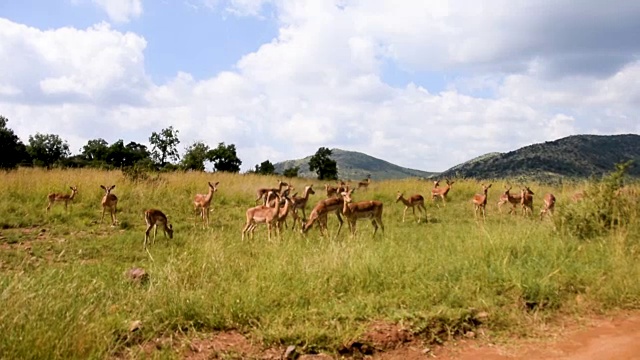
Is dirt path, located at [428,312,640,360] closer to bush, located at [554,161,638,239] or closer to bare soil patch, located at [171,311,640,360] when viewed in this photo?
bare soil patch, located at [171,311,640,360]

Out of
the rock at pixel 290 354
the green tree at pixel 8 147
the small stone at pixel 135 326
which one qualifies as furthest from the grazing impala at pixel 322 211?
the green tree at pixel 8 147

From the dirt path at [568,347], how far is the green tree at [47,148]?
65.3 meters

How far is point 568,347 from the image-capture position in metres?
5.48

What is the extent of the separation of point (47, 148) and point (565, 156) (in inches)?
2580

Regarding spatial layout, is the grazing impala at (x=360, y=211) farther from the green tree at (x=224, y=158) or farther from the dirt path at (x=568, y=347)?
the green tree at (x=224, y=158)

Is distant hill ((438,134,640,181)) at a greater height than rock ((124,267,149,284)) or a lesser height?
greater

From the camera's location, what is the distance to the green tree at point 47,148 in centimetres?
6337

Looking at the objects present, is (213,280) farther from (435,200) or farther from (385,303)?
(435,200)

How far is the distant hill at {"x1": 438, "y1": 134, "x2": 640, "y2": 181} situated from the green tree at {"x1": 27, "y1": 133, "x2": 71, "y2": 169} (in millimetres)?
48102

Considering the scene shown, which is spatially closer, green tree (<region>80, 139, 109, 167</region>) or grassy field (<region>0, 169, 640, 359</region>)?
grassy field (<region>0, 169, 640, 359</region>)

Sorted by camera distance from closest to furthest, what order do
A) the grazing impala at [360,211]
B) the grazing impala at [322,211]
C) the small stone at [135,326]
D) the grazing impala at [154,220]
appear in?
the small stone at [135,326]
the grazing impala at [154,220]
the grazing impala at [322,211]
the grazing impala at [360,211]

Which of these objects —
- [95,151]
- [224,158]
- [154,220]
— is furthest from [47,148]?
[154,220]

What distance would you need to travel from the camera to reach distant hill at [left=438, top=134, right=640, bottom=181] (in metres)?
60.2

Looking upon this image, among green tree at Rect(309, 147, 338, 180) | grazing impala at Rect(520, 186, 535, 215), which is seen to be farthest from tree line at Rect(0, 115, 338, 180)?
grazing impala at Rect(520, 186, 535, 215)
